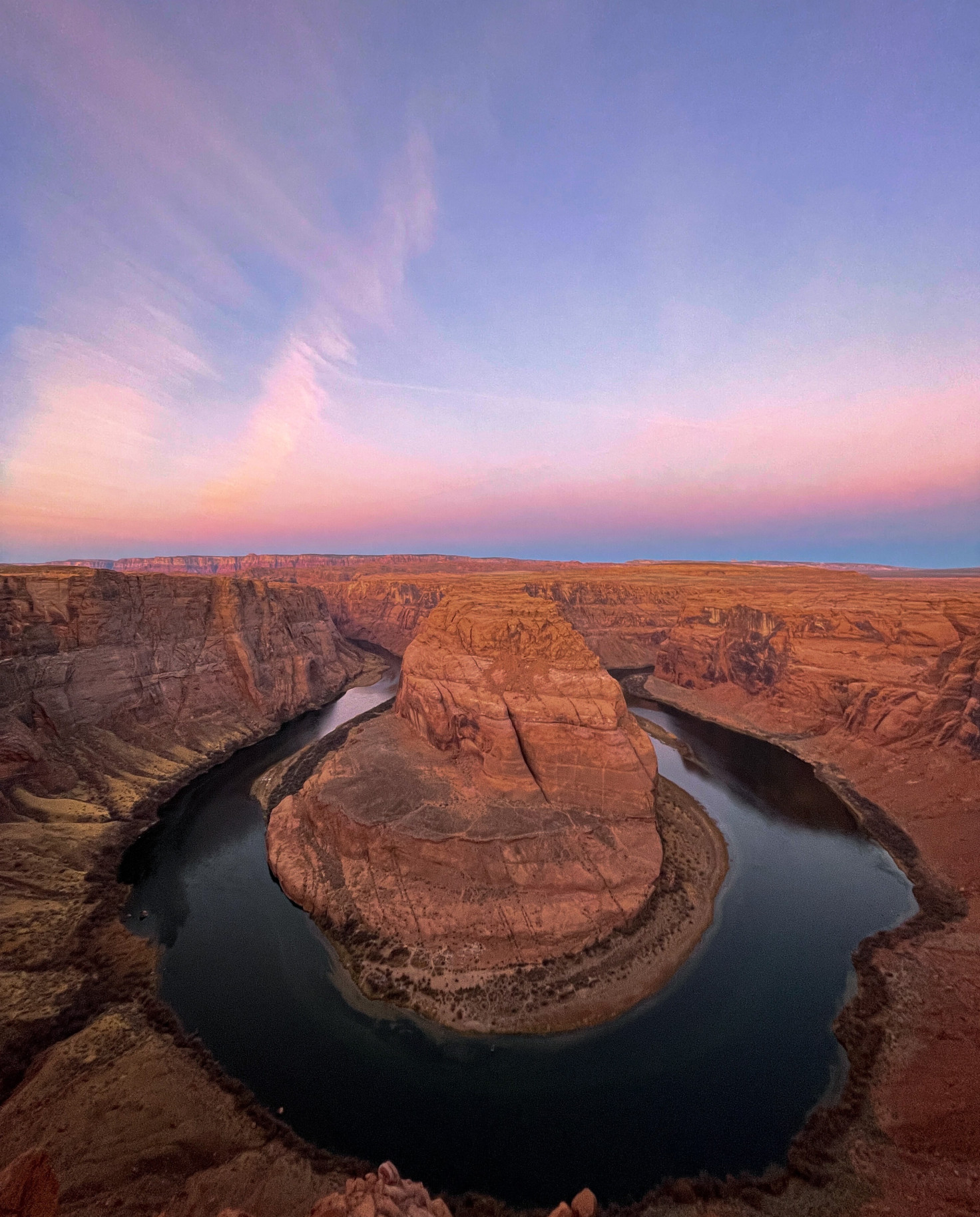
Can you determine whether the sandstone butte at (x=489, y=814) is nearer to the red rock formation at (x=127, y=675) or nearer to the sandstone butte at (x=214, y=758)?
the sandstone butte at (x=214, y=758)

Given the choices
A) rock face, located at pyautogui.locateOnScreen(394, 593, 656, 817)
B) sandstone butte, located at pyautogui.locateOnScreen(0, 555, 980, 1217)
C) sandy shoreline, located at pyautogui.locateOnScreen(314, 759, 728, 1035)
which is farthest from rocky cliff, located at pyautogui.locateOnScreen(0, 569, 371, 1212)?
rock face, located at pyautogui.locateOnScreen(394, 593, 656, 817)

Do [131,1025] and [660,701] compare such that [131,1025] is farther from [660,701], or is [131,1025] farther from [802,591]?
[802,591]

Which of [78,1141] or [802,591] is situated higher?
[802,591]

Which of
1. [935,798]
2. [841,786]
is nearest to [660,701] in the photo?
Answer: [841,786]

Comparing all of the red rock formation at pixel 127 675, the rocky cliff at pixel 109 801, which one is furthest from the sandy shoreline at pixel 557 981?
the red rock formation at pixel 127 675

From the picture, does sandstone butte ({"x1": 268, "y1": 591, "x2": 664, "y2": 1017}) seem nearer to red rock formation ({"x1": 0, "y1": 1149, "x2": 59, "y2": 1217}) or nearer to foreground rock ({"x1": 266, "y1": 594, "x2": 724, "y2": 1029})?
foreground rock ({"x1": 266, "y1": 594, "x2": 724, "y2": 1029})
